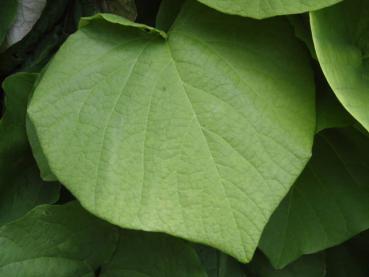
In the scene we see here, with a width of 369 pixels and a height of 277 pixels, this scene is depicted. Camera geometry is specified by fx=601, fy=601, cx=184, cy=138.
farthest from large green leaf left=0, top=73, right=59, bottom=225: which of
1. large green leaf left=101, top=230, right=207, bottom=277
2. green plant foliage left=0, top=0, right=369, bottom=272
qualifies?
large green leaf left=101, top=230, right=207, bottom=277

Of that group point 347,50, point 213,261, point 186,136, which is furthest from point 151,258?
point 347,50

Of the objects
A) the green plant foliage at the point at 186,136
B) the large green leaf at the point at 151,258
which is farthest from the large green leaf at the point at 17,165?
the large green leaf at the point at 151,258

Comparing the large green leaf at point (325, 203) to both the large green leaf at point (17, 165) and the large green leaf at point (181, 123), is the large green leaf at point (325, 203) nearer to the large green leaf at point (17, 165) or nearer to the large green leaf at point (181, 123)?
the large green leaf at point (181, 123)

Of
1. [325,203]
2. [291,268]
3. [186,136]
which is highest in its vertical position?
[186,136]

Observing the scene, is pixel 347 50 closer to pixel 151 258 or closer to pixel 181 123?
pixel 181 123

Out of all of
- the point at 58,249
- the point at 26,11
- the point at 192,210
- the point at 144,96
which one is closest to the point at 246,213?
the point at 192,210
